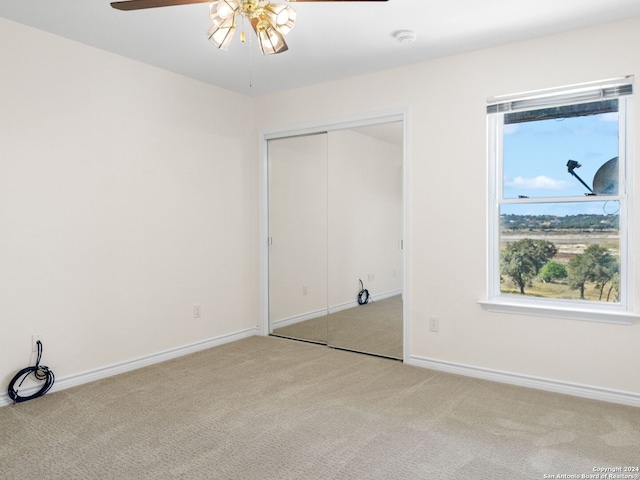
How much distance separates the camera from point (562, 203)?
332 cm

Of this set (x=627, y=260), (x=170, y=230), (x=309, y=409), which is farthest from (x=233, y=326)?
(x=627, y=260)

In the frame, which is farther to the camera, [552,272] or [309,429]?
[552,272]

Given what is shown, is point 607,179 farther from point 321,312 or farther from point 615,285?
point 321,312

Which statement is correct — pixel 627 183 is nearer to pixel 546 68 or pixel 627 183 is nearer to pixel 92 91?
pixel 546 68

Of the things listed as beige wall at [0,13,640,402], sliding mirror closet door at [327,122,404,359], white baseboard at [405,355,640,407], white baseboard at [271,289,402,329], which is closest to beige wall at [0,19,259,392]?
beige wall at [0,13,640,402]

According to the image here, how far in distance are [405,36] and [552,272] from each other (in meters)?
2.00

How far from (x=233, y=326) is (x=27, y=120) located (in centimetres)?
254

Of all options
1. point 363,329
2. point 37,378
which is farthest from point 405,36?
point 37,378

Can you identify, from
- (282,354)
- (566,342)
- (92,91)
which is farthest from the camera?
(282,354)

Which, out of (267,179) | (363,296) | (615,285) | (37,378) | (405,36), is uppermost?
(405,36)

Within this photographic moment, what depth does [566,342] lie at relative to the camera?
320 centimetres

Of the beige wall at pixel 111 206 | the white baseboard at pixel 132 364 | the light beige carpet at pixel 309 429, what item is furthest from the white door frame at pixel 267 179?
the light beige carpet at pixel 309 429

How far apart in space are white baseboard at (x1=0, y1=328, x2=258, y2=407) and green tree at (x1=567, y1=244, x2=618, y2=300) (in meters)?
3.05

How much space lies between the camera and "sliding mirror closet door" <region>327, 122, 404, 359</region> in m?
3.98
